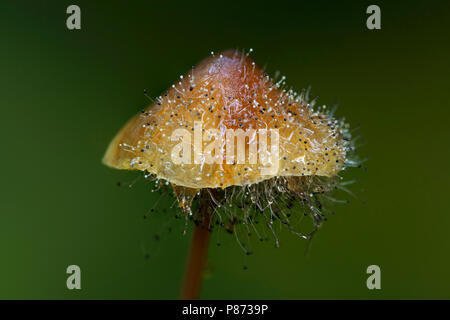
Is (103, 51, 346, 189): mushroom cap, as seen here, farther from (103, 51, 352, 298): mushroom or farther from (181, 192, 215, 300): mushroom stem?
(181, 192, 215, 300): mushroom stem

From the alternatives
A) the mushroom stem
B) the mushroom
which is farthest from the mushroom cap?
the mushroom stem

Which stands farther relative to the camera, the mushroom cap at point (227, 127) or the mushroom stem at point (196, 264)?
the mushroom stem at point (196, 264)

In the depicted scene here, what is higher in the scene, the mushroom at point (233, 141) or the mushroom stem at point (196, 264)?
the mushroom at point (233, 141)

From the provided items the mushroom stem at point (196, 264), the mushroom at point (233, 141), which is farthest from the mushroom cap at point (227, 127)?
the mushroom stem at point (196, 264)

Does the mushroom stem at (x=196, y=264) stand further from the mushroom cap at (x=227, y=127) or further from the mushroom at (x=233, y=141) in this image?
the mushroom cap at (x=227, y=127)

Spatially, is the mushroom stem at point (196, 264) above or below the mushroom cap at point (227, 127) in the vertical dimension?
below
